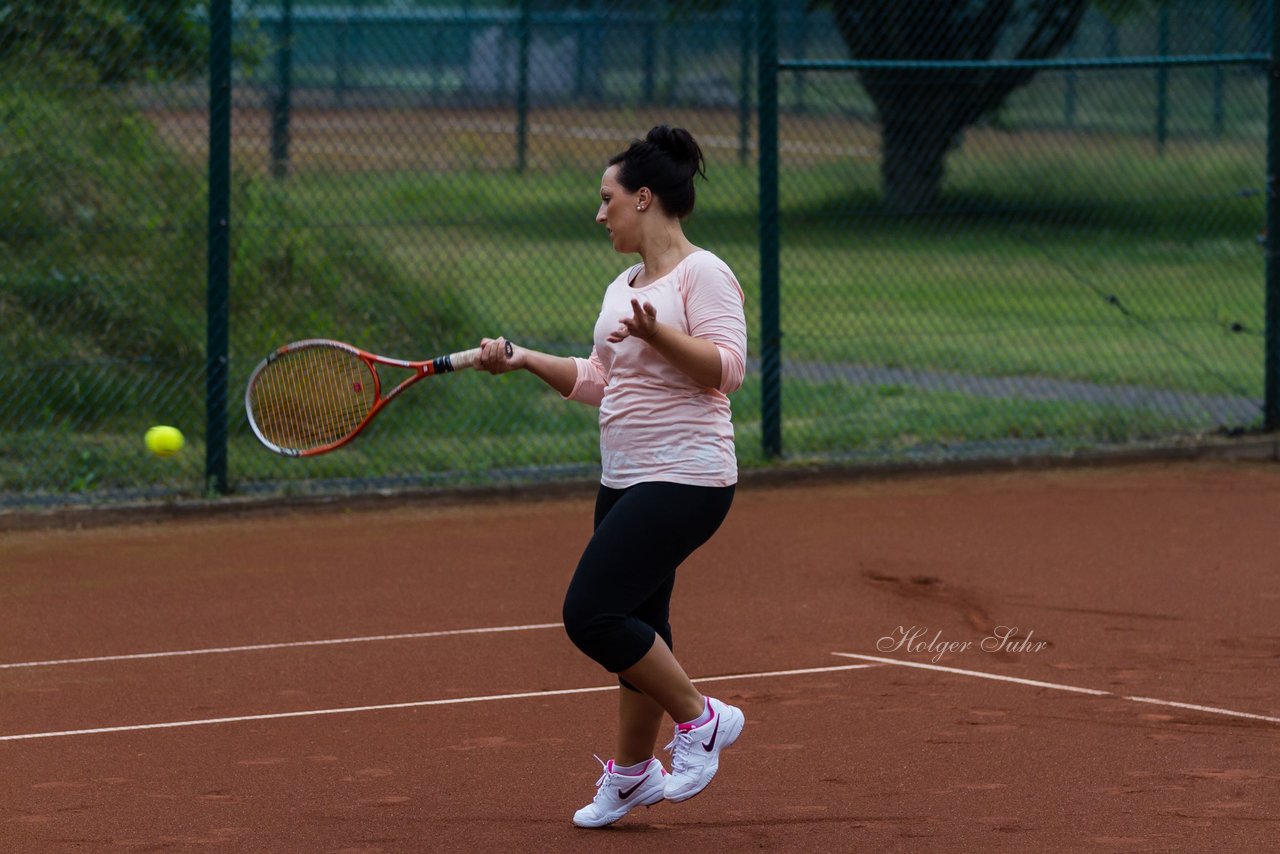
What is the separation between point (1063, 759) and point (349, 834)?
2103 millimetres

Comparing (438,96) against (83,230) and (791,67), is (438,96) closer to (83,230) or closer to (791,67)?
(83,230)

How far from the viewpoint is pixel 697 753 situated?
4.77 meters

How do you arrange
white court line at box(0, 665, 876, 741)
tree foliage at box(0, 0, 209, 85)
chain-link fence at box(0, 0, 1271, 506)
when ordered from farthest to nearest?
tree foliage at box(0, 0, 209, 85) < chain-link fence at box(0, 0, 1271, 506) < white court line at box(0, 665, 876, 741)

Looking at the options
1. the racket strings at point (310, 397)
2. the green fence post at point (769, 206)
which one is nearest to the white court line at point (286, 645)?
the racket strings at point (310, 397)

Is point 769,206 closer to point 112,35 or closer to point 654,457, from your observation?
point 112,35

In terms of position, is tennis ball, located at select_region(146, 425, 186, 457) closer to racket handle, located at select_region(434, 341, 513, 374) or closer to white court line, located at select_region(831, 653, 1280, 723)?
racket handle, located at select_region(434, 341, 513, 374)

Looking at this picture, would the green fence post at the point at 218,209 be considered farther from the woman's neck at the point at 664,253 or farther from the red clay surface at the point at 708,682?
the woman's neck at the point at 664,253

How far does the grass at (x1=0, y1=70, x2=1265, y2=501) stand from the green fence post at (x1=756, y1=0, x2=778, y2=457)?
1.60ft

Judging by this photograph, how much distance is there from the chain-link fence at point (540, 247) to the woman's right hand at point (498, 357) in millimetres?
4621

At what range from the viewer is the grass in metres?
10.2

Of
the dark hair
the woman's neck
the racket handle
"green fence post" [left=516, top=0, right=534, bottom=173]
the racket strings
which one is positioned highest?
"green fence post" [left=516, top=0, right=534, bottom=173]

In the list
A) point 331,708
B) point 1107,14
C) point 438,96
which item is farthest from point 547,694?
point 1107,14

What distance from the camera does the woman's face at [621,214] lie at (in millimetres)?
4719

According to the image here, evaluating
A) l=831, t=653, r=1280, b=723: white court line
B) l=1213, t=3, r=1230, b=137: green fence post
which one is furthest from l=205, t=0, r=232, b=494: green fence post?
l=1213, t=3, r=1230, b=137: green fence post
